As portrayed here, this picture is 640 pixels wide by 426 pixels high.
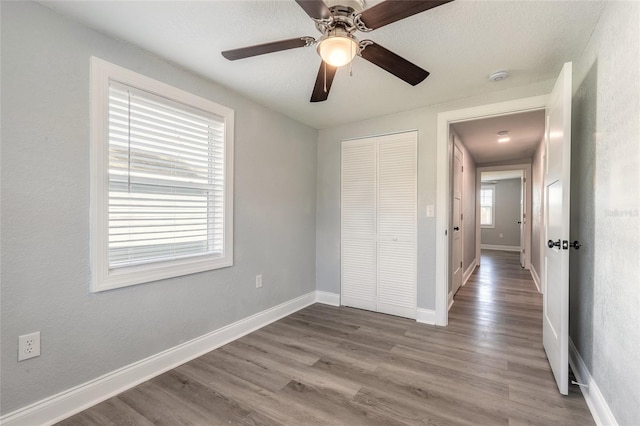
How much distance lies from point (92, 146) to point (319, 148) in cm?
254

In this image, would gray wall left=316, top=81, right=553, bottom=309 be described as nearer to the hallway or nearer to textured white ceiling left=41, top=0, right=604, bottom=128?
textured white ceiling left=41, top=0, right=604, bottom=128

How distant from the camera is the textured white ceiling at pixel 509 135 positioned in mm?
3318

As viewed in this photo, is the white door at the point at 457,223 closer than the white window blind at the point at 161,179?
No

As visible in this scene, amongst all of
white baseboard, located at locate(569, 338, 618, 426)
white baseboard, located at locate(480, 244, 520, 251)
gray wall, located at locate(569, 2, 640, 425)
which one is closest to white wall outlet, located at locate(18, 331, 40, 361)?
gray wall, located at locate(569, 2, 640, 425)

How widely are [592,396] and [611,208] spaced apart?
1101 millimetres

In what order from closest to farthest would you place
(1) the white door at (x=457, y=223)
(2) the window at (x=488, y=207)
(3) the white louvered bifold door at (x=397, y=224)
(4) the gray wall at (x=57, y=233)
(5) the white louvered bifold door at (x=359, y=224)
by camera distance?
(4) the gray wall at (x=57, y=233), (3) the white louvered bifold door at (x=397, y=224), (5) the white louvered bifold door at (x=359, y=224), (1) the white door at (x=457, y=223), (2) the window at (x=488, y=207)

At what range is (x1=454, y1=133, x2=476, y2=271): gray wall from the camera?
4758 millimetres

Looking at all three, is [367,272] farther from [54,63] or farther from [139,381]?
[54,63]

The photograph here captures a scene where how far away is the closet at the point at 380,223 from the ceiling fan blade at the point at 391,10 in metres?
1.96

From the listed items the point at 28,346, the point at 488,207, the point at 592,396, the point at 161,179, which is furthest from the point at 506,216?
the point at 28,346

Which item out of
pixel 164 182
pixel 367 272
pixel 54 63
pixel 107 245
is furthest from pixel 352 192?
pixel 54 63

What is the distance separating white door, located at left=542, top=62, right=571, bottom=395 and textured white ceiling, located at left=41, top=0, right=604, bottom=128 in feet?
0.92

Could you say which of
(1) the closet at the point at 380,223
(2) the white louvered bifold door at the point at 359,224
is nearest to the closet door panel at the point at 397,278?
(1) the closet at the point at 380,223

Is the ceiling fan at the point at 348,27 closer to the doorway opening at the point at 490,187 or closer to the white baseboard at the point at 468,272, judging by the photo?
the doorway opening at the point at 490,187
